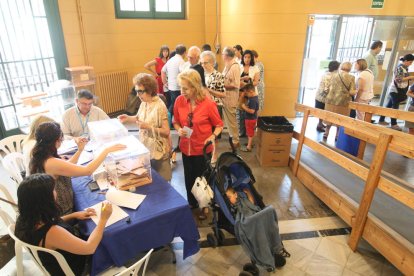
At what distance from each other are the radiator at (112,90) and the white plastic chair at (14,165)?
3266 mm

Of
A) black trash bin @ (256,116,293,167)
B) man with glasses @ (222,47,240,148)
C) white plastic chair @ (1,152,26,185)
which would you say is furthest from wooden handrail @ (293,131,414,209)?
white plastic chair @ (1,152,26,185)

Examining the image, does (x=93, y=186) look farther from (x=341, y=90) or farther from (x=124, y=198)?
(x=341, y=90)

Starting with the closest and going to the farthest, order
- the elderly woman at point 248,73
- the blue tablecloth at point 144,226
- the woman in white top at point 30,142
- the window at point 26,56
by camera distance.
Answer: the blue tablecloth at point 144,226, the woman in white top at point 30,142, the window at point 26,56, the elderly woman at point 248,73

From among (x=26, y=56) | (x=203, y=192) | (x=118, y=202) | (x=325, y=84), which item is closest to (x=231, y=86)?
(x=325, y=84)

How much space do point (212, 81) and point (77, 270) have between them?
3066 millimetres

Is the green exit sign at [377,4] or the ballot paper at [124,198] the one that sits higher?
the green exit sign at [377,4]

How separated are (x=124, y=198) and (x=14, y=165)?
1558mm

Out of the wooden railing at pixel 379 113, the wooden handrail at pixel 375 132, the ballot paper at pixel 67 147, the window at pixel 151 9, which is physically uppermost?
the window at pixel 151 9

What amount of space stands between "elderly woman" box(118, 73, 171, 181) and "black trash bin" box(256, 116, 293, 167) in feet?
6.06

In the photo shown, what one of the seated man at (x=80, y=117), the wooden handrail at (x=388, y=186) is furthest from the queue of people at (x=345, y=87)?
the seated man at (x=80, y=117)

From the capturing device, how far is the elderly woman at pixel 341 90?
15.6ft

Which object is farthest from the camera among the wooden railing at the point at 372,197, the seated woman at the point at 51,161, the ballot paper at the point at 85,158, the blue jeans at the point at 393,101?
the blue jeans at the point at 393,101

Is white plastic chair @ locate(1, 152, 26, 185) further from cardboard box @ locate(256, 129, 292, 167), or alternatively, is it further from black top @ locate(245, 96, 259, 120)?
black top @ locate(245, 96, 259, 120)

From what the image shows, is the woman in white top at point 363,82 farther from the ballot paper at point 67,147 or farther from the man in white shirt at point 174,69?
the ballot paper at point 67,147
